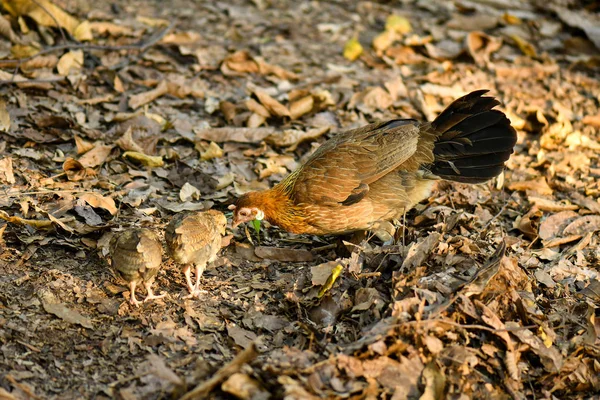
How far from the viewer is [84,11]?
820cm

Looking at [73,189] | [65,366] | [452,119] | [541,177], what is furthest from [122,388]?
[541,177]

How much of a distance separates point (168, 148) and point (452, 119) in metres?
2.80

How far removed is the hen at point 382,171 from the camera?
529 centimetres

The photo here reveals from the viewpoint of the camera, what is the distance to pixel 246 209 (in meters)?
5.30

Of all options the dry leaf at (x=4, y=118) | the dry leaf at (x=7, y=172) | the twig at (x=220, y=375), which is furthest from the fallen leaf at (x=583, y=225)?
the dry leaf at (x=4, y=118)

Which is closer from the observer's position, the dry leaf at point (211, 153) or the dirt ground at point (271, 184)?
the dirt ground at point (271, 184)

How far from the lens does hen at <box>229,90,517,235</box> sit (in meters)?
5.29

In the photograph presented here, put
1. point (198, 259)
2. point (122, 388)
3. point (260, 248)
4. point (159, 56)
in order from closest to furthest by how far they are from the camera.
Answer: point (122, 388) < point (198, 259) < point (260, 248) < point (159, 56)

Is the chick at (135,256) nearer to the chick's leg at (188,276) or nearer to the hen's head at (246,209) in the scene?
the chick's leg at (188,276)

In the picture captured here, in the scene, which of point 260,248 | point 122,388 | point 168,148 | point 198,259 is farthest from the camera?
point 168,148

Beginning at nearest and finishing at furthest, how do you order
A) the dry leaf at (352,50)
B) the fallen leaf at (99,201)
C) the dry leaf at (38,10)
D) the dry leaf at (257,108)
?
the fallen leaf at (99,201)
the dry leaf at (257,108)
the dry leaf at (38,10)
the dry leaf at (352,50)

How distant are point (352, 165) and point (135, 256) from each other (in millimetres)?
2048

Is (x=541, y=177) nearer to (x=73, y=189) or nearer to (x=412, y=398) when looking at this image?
(x=412, y=398)

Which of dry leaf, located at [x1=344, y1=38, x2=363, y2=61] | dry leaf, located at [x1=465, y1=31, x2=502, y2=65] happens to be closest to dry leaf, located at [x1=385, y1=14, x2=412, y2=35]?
dry leaf, located at [x1=344, y1=38, x2=363, y2=61]
